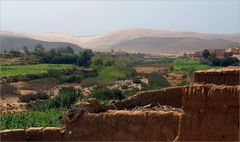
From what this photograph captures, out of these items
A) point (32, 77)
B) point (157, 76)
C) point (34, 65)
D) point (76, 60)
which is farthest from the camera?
point (76, 60)

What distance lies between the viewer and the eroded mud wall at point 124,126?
43.2 feet

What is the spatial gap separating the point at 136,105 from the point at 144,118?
328 cm

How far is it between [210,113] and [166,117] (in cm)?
218

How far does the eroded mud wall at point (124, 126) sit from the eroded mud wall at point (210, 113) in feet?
5.11

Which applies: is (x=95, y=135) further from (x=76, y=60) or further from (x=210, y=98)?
(x=76, y=60)

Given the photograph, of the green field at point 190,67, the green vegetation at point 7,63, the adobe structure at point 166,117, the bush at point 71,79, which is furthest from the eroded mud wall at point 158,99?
the green vegetation at point 7,63

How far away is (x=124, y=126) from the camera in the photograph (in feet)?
46.2

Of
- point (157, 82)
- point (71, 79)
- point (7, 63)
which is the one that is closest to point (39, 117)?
point (157, 82)

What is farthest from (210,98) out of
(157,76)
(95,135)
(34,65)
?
(34,65)

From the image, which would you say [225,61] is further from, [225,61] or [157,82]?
[157,82]

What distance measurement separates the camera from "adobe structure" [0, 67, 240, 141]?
10.9 metres

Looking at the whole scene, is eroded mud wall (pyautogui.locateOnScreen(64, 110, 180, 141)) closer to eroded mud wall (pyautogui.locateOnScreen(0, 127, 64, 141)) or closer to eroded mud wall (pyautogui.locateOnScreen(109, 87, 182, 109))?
eroded mud wall (pyautogui.locateOnScreen(0, 127, 64, 141))

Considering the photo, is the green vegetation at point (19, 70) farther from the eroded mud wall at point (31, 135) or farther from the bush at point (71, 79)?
the eroded mud wall at point (31, 135)

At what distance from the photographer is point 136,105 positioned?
55.4 feet
